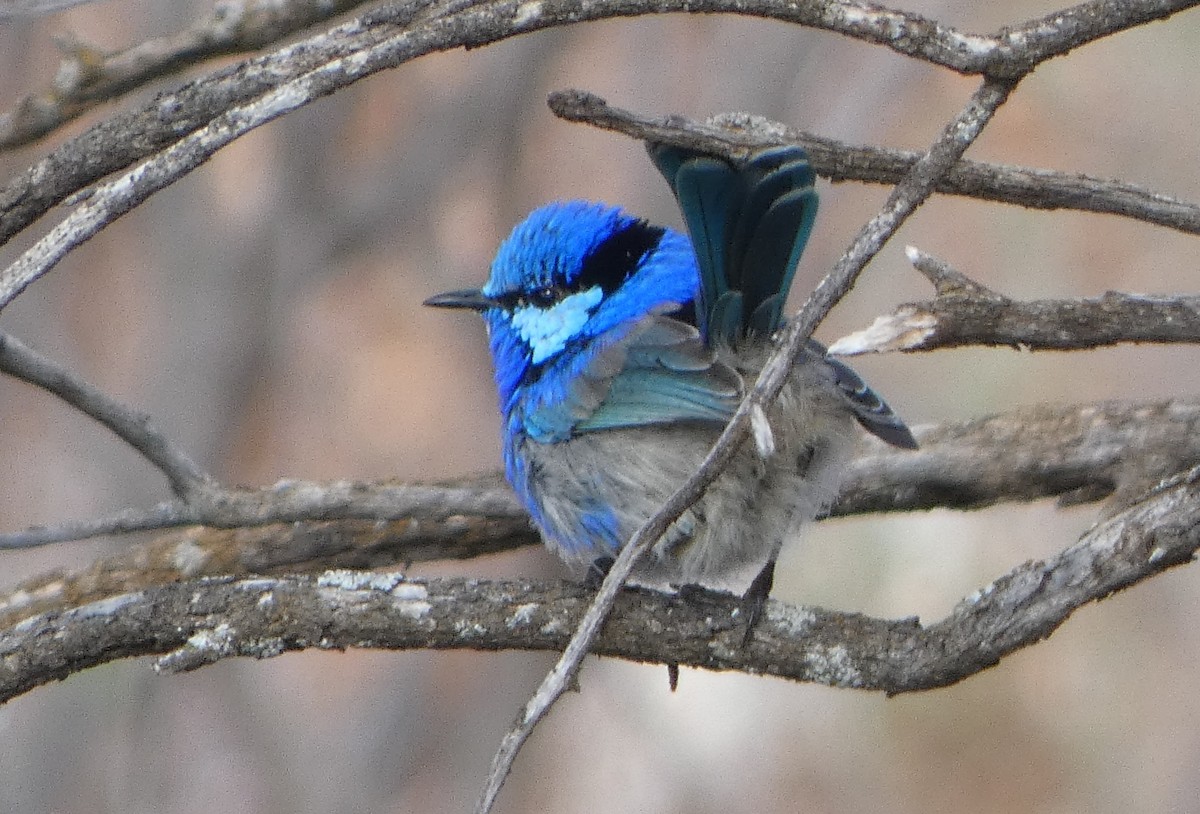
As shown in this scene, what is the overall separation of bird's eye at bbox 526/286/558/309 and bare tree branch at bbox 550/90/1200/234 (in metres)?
0.98

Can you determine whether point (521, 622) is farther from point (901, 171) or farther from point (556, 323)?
point (556, 323)

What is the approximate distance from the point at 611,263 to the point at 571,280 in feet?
0.37

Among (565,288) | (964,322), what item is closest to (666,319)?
(565,288)

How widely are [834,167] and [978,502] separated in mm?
1331

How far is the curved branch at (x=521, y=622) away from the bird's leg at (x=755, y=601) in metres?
0.02

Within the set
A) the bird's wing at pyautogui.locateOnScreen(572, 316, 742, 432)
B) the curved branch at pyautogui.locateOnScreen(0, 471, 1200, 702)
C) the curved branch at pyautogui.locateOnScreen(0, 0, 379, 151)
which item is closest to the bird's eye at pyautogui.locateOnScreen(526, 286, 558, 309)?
the bird's wing at pyautogui.locateOnScreen(572, 316, 742, 432)

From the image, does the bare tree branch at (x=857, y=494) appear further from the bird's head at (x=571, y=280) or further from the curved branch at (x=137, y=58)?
the curved branch at (x=137, y=58)

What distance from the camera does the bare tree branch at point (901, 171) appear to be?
2.85m

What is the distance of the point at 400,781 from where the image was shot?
7.78m

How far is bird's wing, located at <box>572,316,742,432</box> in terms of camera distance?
11.7 feet

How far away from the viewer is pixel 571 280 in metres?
4.14

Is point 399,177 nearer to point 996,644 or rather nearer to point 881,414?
point 881,414

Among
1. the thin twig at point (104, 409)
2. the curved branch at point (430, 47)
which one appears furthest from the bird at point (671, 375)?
the thin twig at point (104, 409)

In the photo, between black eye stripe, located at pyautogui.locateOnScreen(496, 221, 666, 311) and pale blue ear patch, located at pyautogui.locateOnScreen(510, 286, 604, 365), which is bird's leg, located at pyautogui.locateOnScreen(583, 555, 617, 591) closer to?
pale blue ear patch, located at pyautogui.locateOnScreen(510, 286, 604, 365)
